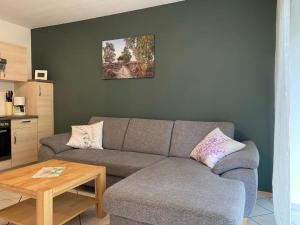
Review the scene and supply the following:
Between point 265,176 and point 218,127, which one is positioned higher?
point 218,127

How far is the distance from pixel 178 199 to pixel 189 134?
54.4 inches

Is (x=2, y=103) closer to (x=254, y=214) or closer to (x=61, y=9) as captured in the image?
(x=61, y=9)

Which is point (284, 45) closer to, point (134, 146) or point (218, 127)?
point (218, 127)

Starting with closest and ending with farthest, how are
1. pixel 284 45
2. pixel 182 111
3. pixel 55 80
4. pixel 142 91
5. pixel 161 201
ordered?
pixel 161 201 < pixel 284 45 < pixel 182 111 < pixel 142 91 < pixel 55 80

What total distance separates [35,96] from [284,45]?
3.75m

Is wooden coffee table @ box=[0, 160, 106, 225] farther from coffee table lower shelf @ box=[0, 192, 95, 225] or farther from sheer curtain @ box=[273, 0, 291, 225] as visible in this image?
sheer curtain @ box=[273, 0, 291, 225]

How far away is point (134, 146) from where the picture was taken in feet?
10.2

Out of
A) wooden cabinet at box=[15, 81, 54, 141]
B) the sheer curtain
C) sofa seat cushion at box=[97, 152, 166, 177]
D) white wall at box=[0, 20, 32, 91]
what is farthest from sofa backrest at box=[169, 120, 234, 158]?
white wall at box=[0, 20, 32, 91]

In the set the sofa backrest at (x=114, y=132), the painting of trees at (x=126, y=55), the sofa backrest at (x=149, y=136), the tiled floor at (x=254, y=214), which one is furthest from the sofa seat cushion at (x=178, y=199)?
the painting of trees at (x=126, y=55)

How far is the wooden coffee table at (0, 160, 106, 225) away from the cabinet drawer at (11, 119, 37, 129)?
1.67 metres

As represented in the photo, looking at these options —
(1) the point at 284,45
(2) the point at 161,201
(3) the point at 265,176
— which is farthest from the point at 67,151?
(1) the point at 284,45

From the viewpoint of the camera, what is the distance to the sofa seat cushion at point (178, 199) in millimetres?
1430

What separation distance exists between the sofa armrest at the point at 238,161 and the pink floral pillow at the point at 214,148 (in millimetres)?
97

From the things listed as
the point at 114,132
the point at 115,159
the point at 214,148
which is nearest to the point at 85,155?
the point at 115,159
